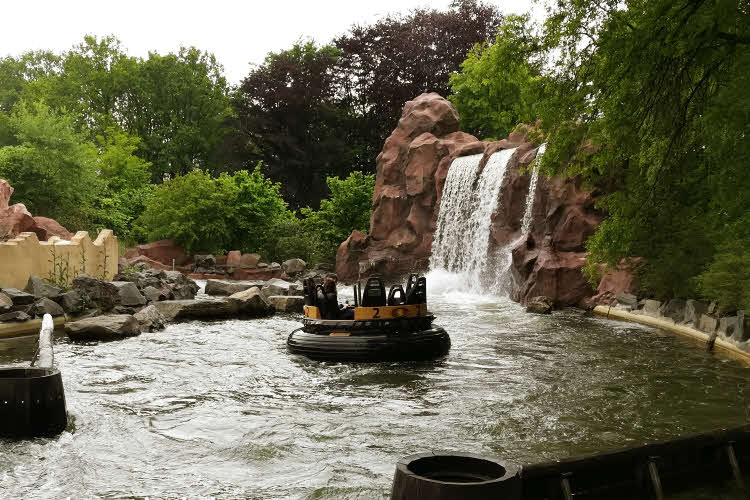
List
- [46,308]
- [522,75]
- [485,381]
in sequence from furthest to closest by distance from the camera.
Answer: [46,308], [522,75], [485,381]

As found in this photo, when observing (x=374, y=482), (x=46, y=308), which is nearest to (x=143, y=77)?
(x=46, y=308)

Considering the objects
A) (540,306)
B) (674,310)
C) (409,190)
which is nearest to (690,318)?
(674,310)

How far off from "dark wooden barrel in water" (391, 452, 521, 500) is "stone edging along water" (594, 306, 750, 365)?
367 inches

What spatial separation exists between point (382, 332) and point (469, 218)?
1459 cm

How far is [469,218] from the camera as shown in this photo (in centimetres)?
2602

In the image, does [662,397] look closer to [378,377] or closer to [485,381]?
[485,381]

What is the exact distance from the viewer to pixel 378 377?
11.1 m

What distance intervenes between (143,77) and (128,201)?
14.9 meters

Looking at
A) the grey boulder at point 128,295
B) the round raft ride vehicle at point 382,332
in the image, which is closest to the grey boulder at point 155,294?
the grey boulder at point 128,295

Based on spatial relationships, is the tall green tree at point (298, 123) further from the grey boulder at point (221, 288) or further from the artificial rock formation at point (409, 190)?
the grey boulder at point (221, 288)

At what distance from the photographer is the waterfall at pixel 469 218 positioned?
24375mm

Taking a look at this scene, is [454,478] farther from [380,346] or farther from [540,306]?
[540,306]

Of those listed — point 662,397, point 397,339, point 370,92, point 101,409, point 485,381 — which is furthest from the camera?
point 370,92

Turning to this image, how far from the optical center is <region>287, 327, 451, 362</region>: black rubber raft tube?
11.9 metres
